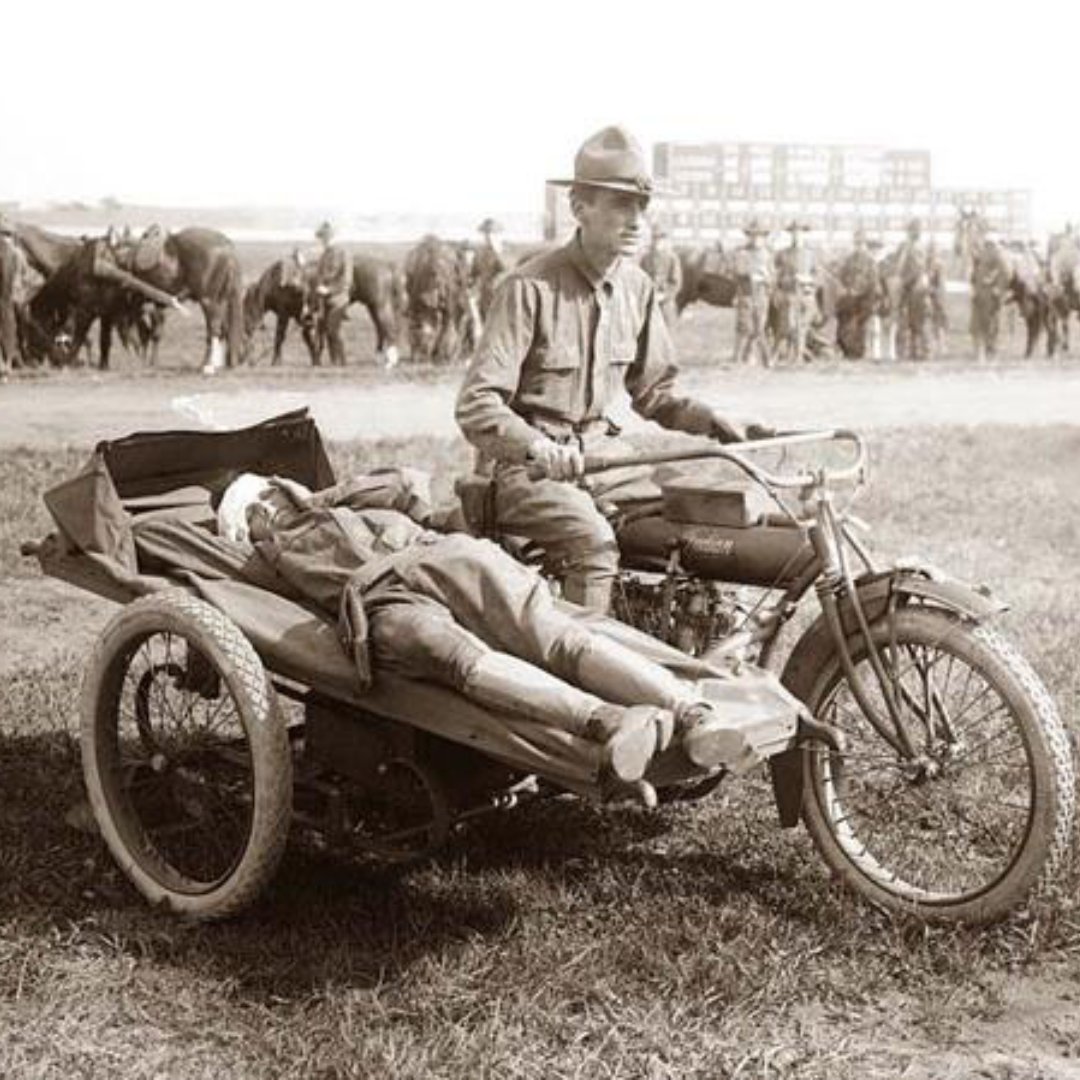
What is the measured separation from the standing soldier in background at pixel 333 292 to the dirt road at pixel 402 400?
6.81 feet

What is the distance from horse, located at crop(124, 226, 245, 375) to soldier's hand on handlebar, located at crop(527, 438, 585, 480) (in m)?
19.8

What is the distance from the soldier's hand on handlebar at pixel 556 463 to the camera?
4.45m

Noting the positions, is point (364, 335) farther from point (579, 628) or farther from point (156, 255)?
point (579, 628)

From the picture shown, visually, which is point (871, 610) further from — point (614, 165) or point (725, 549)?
point (614, 165)

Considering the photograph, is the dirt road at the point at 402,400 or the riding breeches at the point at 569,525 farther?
the dirt road at the point at 402,400

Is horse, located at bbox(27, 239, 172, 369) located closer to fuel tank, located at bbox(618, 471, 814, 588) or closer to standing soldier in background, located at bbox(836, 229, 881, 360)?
standing soldier in background, located at bbox(836, 229, 881, 360)

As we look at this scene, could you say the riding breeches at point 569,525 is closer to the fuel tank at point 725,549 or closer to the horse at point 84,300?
the fuel tank at point 725,549

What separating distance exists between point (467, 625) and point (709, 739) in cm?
74

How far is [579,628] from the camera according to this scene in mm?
4164

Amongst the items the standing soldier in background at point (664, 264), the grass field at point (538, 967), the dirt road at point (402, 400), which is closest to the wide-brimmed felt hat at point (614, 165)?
the grass field at point (538, 967)

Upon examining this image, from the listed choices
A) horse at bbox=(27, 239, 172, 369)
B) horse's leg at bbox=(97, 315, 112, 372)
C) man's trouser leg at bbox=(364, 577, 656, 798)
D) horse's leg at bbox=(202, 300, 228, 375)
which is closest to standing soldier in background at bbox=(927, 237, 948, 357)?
horse's leg at bbox=(202, 300, 228, 375)

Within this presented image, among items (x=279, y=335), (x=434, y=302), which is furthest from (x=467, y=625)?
(x=434, y=302)

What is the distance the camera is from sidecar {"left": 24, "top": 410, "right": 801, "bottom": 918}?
4160mm

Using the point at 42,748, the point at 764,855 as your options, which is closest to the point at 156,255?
the point at 42,748
